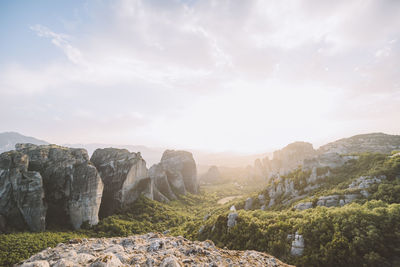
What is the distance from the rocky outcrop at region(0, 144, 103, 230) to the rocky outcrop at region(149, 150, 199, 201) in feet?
130

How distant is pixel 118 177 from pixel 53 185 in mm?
16283

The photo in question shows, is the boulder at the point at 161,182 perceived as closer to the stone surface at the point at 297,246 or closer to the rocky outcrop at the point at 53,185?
the rocky outcrop at the point at 53,185

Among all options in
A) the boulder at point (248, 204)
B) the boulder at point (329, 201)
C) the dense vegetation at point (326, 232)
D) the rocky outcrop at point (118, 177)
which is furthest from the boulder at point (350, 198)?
the rocky outcrop at point (118, 177)

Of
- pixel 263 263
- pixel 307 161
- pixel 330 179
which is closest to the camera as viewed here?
pixel 263 263

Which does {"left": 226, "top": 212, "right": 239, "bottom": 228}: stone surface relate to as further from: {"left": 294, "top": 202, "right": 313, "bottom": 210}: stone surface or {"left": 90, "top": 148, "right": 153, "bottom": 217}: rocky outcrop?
{"left": 90, "top": 148, "right": 153, "bottom": 217}: rocky outcrop

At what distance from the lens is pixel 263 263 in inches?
456

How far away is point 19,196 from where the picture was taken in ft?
107

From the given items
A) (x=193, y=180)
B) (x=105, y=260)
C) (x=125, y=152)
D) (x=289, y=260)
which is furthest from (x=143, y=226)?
(x=193, y=180)

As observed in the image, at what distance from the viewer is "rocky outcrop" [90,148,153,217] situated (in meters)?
49.8

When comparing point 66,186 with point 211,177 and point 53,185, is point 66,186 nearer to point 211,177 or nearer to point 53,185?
point 53,185

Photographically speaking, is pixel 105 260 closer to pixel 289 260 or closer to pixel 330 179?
pixel 289 260

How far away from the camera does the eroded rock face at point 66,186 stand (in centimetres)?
3744

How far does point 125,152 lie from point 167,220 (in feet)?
90.4

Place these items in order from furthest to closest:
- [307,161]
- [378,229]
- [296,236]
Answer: [307,161] → [296,236] → [378,229]
